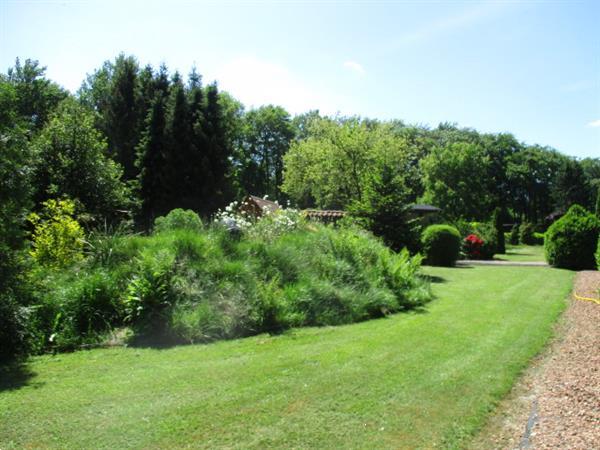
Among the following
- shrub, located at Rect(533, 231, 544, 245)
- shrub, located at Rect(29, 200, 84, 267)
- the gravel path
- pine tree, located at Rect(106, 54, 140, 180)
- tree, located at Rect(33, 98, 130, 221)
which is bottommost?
the gravel path

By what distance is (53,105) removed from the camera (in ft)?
116

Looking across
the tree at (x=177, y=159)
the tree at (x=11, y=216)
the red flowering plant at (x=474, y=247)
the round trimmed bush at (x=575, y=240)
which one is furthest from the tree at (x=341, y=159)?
the tree at (x=11, y=216)

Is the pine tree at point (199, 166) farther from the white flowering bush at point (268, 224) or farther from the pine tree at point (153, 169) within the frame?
the white flowering bush at point (268, 224)

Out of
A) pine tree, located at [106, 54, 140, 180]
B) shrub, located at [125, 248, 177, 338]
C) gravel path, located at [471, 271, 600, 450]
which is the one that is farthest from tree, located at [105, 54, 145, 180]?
gravel path, located at [471, 271, 600, 450]

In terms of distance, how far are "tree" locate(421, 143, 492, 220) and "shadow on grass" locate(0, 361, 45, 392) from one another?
43190mm

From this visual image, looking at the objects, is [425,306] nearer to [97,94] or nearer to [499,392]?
[499,392]

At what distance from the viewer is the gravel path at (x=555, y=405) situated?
3.61 metres

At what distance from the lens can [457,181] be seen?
45.7 metres

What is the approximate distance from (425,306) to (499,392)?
16.2ft

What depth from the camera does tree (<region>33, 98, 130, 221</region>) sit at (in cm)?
1652

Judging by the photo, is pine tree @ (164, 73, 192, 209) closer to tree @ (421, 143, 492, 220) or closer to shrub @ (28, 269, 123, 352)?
shrub @ (28, 269, 123, 352)

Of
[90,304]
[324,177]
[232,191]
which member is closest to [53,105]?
[232,191]

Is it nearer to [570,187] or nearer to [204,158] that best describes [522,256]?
[204,158]

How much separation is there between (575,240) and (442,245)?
5184 mm
